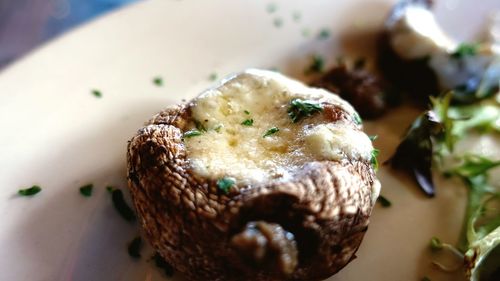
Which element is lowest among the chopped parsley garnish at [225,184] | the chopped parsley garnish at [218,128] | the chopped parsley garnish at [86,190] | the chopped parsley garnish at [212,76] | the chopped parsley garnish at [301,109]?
the chopped parsley garnish at [86,190]

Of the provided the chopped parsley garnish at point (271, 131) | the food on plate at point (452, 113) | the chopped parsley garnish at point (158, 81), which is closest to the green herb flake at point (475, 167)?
the food on plate at point (452, 113)

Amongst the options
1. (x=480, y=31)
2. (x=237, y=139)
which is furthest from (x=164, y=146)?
(x=480, y=31)

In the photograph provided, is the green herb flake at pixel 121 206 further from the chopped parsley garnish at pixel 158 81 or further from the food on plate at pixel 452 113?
the food on plate at pixel 452 113

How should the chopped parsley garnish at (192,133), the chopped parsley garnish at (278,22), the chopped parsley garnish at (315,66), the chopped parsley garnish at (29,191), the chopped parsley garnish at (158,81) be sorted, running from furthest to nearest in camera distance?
the chopped parsley garnish at (278,22) < the chopped parsley garnish at (315,66) < the chopped parsley garnish at (158,81) < the chopped parsley garnish at (29,191) < the chopped parsley garnish at (192,133)

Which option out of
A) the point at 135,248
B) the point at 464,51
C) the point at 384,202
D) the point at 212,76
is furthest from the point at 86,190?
the point at 464,51

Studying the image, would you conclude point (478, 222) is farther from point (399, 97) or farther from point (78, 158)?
point (78, 158)
